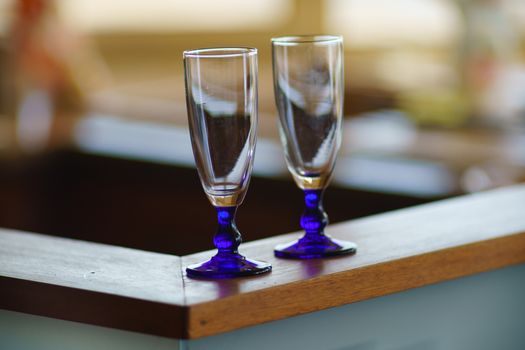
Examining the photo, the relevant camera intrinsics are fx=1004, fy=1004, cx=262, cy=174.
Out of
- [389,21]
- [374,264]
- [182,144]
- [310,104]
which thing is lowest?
[389,21]

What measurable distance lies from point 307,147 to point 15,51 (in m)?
4.05

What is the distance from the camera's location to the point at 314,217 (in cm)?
114

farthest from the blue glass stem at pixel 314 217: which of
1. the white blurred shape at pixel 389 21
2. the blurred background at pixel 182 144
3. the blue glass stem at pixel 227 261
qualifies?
the white blurred shape at pixel 389 21

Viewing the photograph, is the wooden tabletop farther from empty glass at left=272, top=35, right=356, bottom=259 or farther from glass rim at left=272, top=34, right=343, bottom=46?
glass rim at left=272, top=34, right=343, bottom=46

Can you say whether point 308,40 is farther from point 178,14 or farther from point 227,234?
point 178,14

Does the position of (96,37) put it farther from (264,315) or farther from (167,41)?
(264,315)

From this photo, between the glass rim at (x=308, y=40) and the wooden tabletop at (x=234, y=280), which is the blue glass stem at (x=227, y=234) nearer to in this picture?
the wooden tabletop at (x=234, y=280)

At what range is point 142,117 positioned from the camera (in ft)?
12.5

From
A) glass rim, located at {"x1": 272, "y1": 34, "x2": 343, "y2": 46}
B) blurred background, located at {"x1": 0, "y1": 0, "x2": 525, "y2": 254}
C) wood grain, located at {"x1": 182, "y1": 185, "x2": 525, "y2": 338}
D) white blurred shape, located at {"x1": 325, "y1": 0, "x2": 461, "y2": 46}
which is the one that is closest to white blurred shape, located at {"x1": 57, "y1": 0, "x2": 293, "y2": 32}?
white blurred shape, located at {"x1": 325, "y1": 0, "x2": 461, "y2": 46}

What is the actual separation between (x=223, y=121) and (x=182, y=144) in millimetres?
2123

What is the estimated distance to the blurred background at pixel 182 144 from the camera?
2.72m

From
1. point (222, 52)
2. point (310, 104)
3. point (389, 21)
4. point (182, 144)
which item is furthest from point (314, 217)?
point (389, 21)

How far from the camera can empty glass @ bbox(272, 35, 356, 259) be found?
1.10 meters

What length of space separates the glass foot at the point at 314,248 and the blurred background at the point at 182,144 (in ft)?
4.49
